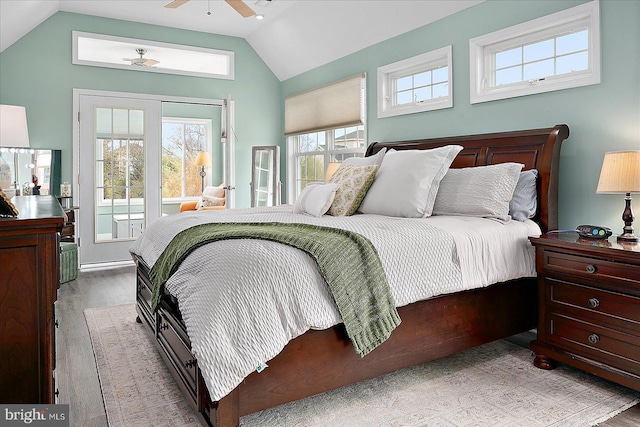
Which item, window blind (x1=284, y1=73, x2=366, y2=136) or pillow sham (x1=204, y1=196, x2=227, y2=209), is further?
pillow sham (x1=204, y1=196, x2=227, y2=209)

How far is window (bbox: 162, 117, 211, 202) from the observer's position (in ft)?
26.2

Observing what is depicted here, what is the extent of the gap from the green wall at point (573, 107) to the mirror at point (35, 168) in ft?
13.0

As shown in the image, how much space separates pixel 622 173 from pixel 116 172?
5.12m

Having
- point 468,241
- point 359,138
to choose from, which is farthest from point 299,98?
point 468,241

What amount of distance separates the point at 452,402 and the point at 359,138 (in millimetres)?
3313

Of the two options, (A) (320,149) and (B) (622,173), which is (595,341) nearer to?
(B) (622,173)

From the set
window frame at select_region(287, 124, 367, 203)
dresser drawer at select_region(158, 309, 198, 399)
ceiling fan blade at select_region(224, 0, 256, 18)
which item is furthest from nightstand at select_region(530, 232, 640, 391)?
window frame at select_region(287, 124, 367, 203)

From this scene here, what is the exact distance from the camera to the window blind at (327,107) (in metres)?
4.83

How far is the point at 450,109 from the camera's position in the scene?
12.6ft

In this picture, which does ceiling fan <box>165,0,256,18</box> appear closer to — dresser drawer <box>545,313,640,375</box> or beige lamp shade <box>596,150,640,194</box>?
beige lamp shade <box>596,150,640,194</box>

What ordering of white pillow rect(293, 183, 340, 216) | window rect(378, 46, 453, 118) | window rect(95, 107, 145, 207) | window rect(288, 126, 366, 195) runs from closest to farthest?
white pillow rect(293, 183, 340, 216), window rect(378, 46, 453, 118), window rect(288, 126, 366, 195), window rect(95, 107, 145, 207)

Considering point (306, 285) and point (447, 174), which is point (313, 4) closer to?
point (447, 174)

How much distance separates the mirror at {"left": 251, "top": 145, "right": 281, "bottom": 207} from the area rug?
356 centimetres

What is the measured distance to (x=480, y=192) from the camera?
111 inches
